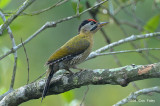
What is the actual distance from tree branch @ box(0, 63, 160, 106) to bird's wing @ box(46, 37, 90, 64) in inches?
20.4

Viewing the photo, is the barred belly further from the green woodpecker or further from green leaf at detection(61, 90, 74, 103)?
green leaf at detection(61, 90, 74, 103)

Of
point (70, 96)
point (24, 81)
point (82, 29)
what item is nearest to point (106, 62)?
point (24, 81)

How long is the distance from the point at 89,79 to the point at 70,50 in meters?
1.16

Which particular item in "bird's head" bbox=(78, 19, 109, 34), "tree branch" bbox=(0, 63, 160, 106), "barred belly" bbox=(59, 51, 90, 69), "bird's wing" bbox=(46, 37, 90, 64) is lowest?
"tree branch" bbox=(0, 63, 160, 106)

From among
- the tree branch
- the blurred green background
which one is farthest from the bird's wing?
the blurred green background

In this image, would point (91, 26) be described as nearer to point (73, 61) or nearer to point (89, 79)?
point (73, 61)

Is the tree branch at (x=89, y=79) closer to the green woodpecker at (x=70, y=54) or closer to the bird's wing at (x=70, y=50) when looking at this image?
the green woodpecker at (x=70, y=54)

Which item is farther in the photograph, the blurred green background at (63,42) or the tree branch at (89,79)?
the blurred green background at (63,42)

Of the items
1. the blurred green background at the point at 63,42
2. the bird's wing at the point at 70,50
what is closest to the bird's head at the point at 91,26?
the bird's wing at the point at 70,50

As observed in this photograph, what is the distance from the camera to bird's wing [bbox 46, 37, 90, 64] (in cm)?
438

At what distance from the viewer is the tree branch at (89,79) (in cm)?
317

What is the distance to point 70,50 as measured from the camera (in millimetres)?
4629

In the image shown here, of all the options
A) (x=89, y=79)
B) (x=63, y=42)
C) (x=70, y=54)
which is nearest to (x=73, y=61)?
(x=70, y=54)

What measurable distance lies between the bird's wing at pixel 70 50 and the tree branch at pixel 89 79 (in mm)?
518
